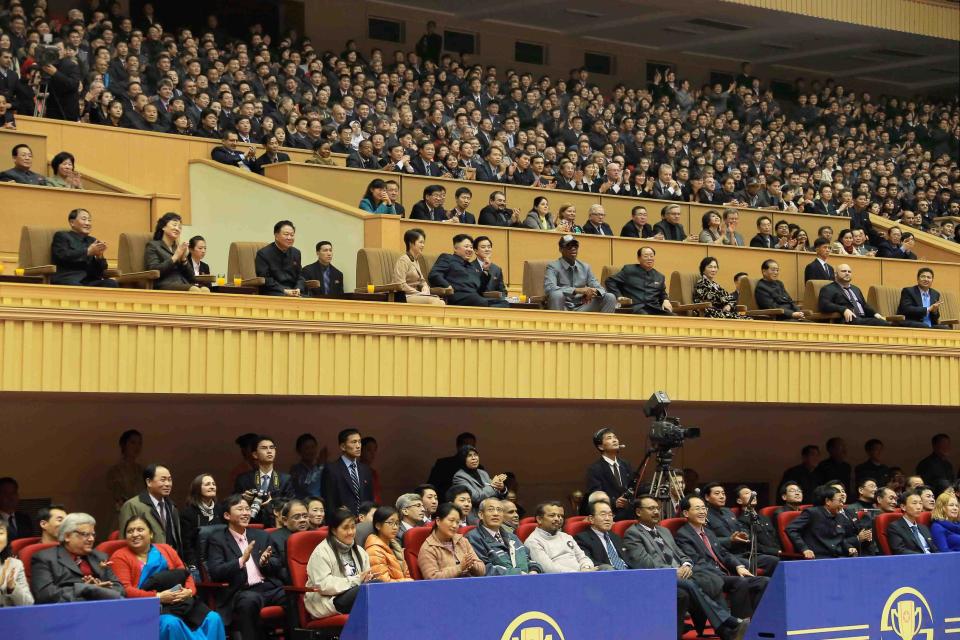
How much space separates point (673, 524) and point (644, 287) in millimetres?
3006

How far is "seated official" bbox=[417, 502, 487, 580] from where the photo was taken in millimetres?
7828

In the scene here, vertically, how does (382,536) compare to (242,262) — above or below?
below

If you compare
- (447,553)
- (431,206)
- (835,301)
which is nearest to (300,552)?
(447,553)

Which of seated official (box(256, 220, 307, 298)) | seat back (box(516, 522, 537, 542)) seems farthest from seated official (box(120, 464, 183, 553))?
seated official (box(256, 220, 307, 298))

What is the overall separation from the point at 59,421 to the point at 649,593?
16.3 feet

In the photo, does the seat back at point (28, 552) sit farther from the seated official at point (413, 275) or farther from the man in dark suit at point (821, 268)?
the man in dark suit at point (821, 268)

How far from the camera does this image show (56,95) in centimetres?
1304

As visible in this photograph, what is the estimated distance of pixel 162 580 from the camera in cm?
709

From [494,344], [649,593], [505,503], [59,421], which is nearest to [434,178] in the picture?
[494,344]

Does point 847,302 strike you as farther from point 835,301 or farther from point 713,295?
point 713,295

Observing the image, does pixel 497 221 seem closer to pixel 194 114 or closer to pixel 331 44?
pixel 194 114

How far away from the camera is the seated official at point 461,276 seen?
1089 cm

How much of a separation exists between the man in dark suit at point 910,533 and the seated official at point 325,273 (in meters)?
4.37

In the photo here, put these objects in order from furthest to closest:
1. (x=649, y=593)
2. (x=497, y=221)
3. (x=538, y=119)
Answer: (x=538, y=119)
(x=497, y=221)
(x=649, y=593)
